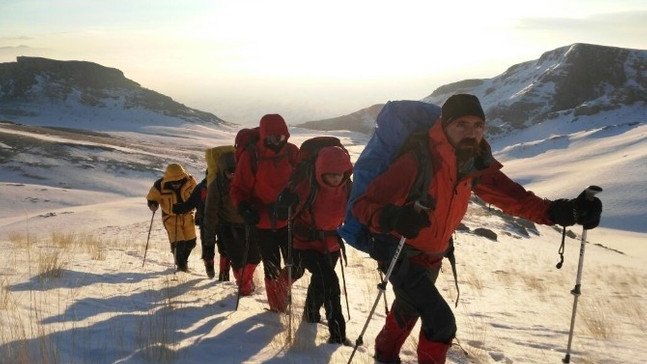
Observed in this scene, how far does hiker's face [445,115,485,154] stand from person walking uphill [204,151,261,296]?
4155mm

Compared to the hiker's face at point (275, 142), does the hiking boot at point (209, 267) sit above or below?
below

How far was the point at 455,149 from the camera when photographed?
4.18m

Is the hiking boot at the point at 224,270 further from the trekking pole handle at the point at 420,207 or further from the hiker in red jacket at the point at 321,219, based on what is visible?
the trekking pole handle at the point at 420,207

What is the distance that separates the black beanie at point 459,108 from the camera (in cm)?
411

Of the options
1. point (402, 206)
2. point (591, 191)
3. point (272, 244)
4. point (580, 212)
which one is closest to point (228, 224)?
point (272, 244)

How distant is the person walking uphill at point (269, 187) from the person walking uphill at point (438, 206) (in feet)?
7.44

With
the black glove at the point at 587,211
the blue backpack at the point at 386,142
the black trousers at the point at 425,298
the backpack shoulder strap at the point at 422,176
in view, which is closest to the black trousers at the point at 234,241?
the blue backpack at the point at 386,142

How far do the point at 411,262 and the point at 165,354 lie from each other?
77.8 inches

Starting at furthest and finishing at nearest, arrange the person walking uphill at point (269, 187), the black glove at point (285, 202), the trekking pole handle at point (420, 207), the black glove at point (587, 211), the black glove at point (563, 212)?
1. the person walking uphill at point (269, 187)
2. the black glove at point (285, 202)
3. the black glove at point (563, 212)
4. the black glove at point (587, 211)
5. the trekking pole handle at point (420, 207)

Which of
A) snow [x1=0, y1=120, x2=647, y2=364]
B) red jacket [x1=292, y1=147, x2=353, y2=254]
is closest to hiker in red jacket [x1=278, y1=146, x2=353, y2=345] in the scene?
red jacket [x1=292, y1=147, x2=353, y2=254]

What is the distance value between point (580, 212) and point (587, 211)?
2.2 inches

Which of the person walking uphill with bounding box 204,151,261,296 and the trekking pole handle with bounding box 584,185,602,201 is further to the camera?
the person walking uphill with bounding box 204,151,261,296

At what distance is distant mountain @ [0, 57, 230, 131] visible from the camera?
97438mm

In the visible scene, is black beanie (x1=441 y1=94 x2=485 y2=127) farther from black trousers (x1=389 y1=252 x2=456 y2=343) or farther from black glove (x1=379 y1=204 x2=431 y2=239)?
black trousers (x1=389 y1=252 x2=456 y2=343)
